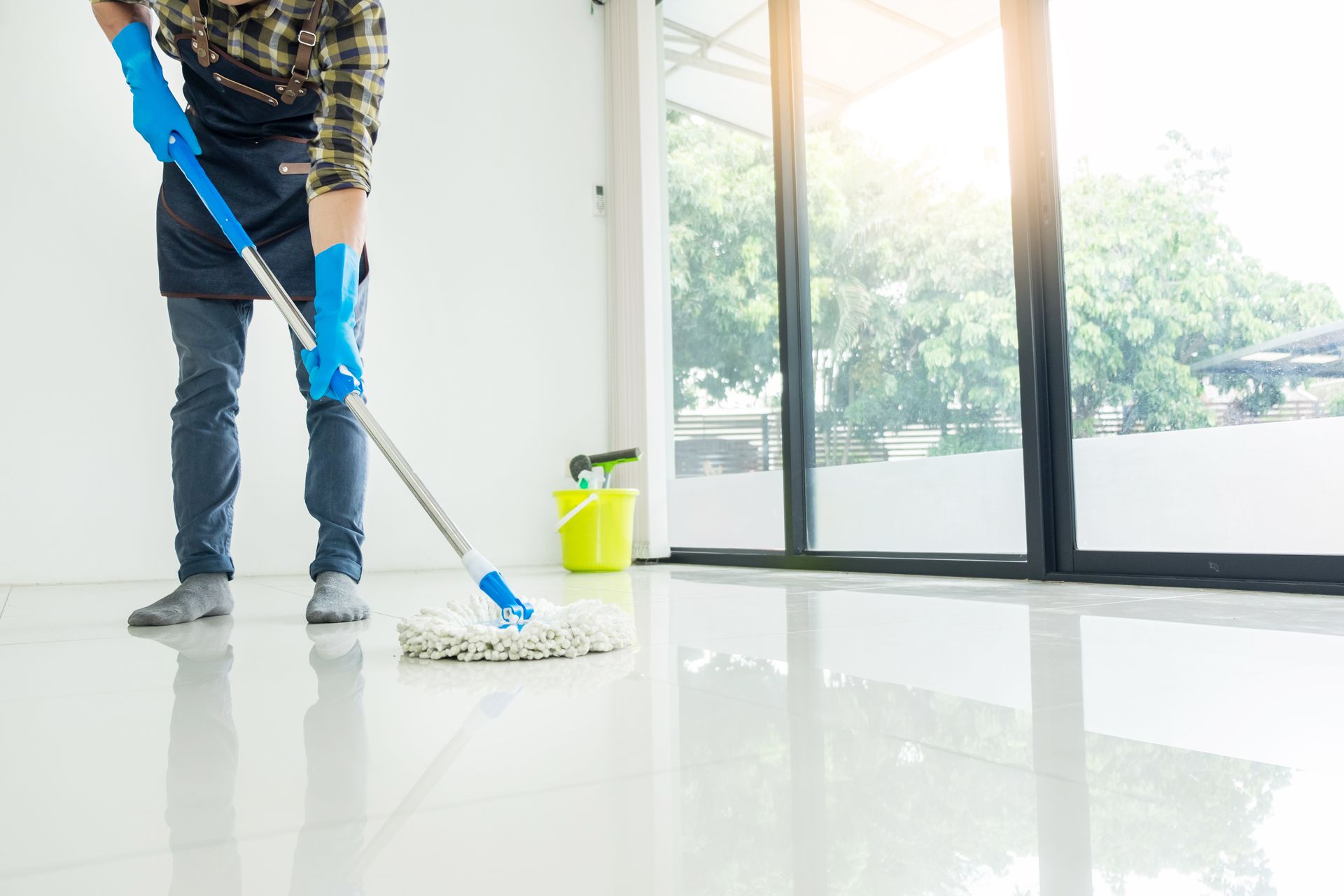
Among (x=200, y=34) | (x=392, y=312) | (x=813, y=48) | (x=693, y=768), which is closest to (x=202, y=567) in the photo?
(x=200, y=34)

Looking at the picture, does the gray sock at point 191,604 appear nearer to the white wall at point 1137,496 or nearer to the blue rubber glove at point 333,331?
the blue rubber glove at point 333,331

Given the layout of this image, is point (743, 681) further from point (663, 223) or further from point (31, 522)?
→ point (663, 223)

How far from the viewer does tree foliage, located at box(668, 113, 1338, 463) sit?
203 centimetres

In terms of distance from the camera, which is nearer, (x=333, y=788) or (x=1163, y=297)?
(x=333, y=788)

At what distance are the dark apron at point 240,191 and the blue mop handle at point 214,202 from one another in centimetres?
6

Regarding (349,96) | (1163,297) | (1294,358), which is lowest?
(1294,358)

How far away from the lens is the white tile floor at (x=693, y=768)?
0.46m

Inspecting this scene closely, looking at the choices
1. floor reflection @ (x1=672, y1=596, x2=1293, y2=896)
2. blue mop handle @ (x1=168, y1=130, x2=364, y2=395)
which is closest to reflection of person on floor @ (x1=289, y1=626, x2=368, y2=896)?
floor reflection @ (x1=672, y1=596, x2=1293, y2=896)

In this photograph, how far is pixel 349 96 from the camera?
4.90 feet

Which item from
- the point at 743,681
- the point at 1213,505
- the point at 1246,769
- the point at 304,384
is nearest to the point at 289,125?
the point at 304,384

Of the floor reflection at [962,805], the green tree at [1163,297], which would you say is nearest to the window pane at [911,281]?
the green tree at [1163,297]

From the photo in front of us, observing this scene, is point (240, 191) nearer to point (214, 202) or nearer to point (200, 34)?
point (214, 202)

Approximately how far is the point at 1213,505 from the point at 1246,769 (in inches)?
61.8

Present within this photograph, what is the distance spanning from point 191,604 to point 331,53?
911 mm
